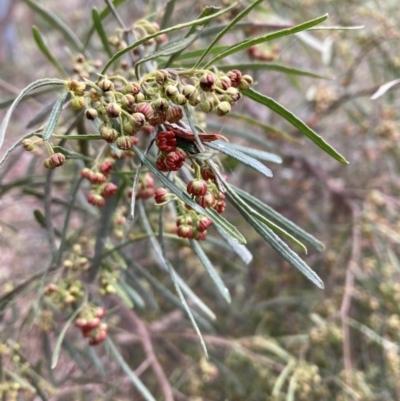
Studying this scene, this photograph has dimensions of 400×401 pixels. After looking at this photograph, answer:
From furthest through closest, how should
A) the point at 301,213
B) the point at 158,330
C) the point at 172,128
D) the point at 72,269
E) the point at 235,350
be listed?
1. the point at 301,213
2. the point at 158,330
3. the point at 235,350
4. the point at 72,269
5. the point at 172,128

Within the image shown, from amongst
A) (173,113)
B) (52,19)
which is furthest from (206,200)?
(52,19)

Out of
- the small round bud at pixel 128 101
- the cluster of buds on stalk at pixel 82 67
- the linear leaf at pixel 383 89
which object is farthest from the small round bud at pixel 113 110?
the linear leaf at pixel 383 89

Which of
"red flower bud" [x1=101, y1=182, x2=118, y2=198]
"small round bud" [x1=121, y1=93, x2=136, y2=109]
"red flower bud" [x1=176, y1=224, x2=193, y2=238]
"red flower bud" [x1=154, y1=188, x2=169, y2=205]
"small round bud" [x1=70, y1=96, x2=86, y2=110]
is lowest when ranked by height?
"red flower bud" [x1=176, y1=224, x2=193, y2=238]

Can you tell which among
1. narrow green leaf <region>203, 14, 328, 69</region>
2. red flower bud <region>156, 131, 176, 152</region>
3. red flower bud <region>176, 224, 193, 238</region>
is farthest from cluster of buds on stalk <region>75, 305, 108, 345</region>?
narrow green leaf <region>203, 14, 328, 69</region>

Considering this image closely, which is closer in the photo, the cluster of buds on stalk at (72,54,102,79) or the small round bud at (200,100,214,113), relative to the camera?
the small round bud at (200,100,214,113)

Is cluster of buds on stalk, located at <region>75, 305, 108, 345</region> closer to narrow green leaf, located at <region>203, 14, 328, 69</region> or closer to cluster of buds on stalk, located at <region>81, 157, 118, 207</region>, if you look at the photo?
cluster of buds on stalk, located at <region>81, 157, 118, 207</region>

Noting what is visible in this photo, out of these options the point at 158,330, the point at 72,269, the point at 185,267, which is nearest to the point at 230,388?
the point at 158,330

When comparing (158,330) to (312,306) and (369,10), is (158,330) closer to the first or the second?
(312,306)
